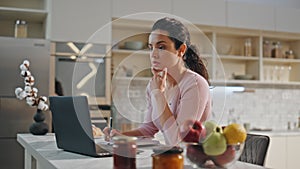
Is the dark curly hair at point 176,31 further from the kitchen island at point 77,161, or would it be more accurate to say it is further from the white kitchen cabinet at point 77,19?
the white kitchen cabinet at point 77,19

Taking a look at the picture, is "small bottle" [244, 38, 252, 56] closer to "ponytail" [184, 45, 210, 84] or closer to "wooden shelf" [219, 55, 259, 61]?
"wooden shelf" [219, 55, 259, 61]

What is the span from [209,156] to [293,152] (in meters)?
3.88

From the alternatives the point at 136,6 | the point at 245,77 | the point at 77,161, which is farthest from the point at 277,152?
the point at 77,161

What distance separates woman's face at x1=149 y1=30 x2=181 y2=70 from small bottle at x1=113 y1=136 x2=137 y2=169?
309 millimetres

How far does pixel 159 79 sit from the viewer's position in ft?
4.72

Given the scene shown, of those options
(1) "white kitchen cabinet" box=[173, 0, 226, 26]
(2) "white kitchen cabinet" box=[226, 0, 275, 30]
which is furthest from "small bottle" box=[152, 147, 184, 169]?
(2) "white kitchen cabinet" box=[226, 0, 275, 30]

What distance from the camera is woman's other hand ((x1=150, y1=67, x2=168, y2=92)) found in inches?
56.1

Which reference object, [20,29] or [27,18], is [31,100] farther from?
[27,18]

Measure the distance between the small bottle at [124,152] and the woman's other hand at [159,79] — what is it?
289 mm

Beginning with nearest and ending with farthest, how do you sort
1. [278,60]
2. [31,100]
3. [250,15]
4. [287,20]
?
1. [31,100]
2. [250,15]
3. [287,20]
4. [278,60]

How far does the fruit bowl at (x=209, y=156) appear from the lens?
1159mm

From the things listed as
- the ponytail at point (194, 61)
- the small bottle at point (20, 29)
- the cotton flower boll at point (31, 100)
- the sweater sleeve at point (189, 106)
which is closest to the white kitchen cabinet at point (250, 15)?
the small bottle at point (20, 29)

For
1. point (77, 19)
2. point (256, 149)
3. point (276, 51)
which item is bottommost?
point (256, 149)

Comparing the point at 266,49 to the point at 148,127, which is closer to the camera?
the point at 148,127
